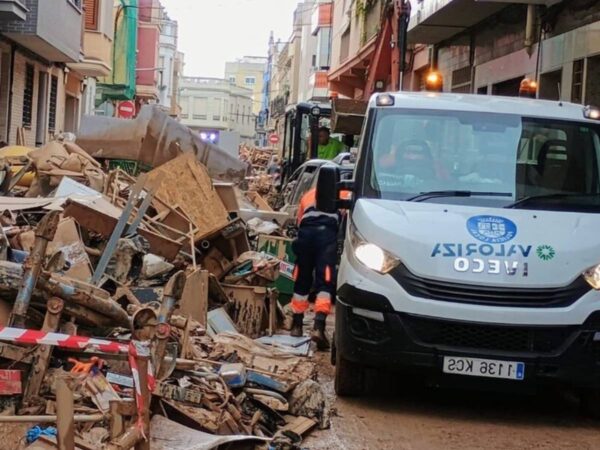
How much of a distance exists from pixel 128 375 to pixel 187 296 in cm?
267

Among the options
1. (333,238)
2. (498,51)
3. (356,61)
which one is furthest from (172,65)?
(333,238)

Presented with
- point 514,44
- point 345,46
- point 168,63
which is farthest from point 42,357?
point 168,63

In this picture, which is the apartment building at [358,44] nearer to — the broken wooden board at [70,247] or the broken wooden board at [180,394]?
the broken wooden board at [70,247]

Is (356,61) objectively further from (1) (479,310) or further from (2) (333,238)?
Answer: (1) (479,310)

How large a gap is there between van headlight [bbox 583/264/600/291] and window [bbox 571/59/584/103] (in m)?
7.70

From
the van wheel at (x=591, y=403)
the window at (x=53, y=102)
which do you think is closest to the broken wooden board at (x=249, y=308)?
the van wheel at (x=591, y=403)

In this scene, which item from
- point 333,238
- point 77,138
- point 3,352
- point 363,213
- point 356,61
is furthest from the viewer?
point 356,61

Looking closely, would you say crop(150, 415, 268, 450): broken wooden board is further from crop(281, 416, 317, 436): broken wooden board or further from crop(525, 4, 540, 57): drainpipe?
crop(525, 4, 540, 57): drainpipe

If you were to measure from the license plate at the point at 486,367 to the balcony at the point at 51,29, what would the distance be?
46.9 feet

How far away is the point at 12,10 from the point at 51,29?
3.47m

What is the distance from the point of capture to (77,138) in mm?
17016

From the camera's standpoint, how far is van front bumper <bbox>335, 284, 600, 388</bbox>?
21.8 ft

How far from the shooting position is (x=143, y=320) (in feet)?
21.0

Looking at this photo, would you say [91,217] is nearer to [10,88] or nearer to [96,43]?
[10,88]
